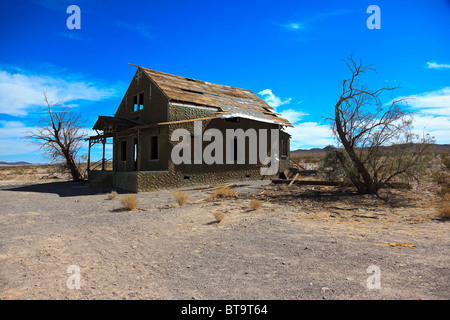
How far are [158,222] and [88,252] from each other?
7.72ft

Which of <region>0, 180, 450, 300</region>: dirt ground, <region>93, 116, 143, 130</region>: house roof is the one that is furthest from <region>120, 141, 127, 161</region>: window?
<region>0, 180, 450, 300</region>: dirt ground

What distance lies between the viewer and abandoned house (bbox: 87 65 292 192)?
567 inches

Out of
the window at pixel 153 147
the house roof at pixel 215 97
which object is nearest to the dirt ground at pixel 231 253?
the window at pixel 153 147

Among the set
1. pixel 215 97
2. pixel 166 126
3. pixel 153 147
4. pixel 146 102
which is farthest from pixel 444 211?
pixel 146 102

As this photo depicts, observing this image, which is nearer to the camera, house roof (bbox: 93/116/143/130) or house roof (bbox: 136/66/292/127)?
house roof (bbox: 93/116/143/130)

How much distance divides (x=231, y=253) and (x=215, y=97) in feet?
48.9

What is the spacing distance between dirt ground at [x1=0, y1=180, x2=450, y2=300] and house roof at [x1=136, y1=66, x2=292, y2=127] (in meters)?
8.84

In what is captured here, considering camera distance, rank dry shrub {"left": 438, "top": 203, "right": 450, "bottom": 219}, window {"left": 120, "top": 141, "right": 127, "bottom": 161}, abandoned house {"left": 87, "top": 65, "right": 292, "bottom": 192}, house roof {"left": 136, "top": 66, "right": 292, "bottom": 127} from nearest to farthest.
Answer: dry shrub {"left": 438, "top": 203, "right": 450, "bottom": 219}
abandoned house {"left": 87, "top": 65, "right": 292, "bottom": 192}
house roof {"left": 136, "top": 66, "right": 292, "bottom": 127}
window {"left": 120, "top": 141, "right": 127, "bottom": 161}

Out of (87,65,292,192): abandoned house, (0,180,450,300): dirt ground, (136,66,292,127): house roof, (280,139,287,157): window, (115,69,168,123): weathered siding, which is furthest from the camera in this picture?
(280,139,287,157): window

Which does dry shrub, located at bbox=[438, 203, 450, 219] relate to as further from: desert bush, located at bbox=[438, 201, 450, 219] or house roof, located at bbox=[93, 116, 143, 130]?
house roof, located at bbox=[93, 116, 143, 130]

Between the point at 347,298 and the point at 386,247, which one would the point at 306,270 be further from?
the point at 386,247

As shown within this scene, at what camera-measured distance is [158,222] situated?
708 centimetres

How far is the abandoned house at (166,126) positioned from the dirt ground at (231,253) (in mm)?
6091

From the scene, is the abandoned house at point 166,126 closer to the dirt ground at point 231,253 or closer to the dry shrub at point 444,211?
the dirt ground at point 231,253
